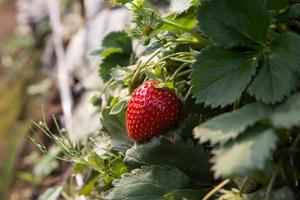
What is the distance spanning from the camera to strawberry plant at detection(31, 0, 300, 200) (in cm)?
64

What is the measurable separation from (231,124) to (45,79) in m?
1.74

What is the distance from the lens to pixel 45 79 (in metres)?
2.30

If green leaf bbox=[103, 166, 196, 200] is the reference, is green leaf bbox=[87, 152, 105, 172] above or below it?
below

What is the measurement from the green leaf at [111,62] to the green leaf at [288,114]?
1.78ft

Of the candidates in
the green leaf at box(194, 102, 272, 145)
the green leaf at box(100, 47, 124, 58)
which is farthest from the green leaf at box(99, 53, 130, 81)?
the green leaf at box(194, 102, 272, 145)

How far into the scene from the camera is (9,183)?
6.14ft

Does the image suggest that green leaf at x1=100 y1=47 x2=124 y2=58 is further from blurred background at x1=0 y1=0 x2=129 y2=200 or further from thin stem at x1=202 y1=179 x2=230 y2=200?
thin stem at x1=202 y1=179 x2=230 y2=200

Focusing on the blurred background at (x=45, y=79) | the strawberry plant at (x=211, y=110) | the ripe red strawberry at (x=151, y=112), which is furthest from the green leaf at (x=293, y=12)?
the blurred background at (x=45, y=79)

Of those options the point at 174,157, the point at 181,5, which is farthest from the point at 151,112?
the point at 181,5

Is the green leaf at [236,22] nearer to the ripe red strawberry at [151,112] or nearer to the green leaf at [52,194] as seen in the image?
the ripe red strawberry at [151,112]

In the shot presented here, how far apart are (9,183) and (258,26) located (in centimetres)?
132

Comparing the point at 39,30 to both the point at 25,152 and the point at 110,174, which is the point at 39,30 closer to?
the point at 25,152

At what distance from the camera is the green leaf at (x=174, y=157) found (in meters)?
0.81

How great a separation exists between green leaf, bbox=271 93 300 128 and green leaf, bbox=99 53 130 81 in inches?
21.3
